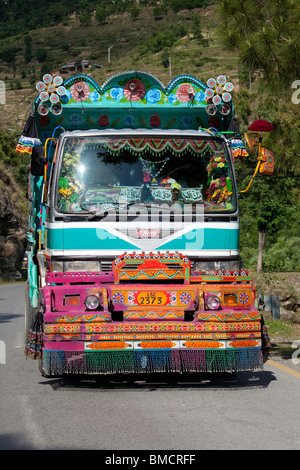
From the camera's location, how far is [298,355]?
9.59 meters

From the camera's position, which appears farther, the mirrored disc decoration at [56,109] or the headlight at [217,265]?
the mirrored disc decoration at [56,109]

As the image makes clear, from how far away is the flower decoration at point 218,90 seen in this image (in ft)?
28.7

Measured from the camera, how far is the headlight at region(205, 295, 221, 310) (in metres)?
6.91

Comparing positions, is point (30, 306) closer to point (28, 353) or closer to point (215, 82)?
point (28, 353)

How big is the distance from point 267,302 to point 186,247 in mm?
4688

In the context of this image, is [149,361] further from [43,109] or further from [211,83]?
[211,83]

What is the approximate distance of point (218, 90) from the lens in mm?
8797

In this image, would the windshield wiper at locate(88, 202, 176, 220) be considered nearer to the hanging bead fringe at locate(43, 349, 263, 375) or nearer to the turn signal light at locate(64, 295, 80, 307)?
the turn signal light at locate(64, 295, 80, 307)

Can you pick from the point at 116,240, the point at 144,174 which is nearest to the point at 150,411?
the point at 116,240

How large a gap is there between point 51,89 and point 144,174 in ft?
5.64

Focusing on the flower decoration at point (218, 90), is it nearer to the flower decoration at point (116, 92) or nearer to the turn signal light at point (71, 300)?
the flower decoration at point (116, 92)

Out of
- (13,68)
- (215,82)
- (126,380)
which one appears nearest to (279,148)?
(215,82)

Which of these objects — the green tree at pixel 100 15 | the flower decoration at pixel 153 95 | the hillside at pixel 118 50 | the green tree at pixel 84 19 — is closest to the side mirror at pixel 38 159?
the flower decoration at pixel 153 95

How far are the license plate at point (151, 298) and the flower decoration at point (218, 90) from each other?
3005 mm
